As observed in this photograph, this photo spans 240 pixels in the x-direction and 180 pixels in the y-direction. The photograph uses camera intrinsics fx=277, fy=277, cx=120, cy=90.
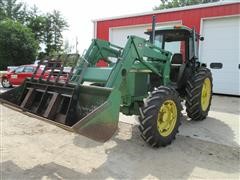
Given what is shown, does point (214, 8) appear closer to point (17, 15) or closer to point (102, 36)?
point (102, 36)

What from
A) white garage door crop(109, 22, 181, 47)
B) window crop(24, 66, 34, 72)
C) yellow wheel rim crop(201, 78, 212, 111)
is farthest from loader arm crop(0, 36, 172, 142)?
window crop(24, 66, 34, 72)

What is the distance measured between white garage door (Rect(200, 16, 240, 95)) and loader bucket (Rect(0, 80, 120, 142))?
8126 mm

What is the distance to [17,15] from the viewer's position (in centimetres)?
4631

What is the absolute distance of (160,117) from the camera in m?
4.46

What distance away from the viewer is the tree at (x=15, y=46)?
99.5ft

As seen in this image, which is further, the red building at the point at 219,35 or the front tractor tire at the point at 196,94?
the red building at the point at 219,35

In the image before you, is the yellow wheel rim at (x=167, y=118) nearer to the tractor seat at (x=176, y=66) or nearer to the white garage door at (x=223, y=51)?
Result: the tractor seat at (x=176, y=66)

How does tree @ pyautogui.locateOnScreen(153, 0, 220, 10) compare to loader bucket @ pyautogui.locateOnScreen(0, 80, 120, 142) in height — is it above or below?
above

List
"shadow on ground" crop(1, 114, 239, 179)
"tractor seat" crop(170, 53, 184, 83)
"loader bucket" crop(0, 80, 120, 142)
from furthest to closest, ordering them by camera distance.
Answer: "tractor seat" crop(170, 53, 184, 83) → "shadow on ground" crop(1, 114, 239, 179) → "loader bucket" crop(0, 80, 120, 142)

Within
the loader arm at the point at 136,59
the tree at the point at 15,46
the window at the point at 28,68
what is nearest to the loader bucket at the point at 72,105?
the loader arm at the point at 136,59

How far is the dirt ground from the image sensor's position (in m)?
3.61

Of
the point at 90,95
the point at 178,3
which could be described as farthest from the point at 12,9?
the point at 90,95

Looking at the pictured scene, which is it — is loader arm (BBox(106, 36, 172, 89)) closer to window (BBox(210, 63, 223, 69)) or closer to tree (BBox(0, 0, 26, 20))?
window (BBox(210, 63, 223, 69))

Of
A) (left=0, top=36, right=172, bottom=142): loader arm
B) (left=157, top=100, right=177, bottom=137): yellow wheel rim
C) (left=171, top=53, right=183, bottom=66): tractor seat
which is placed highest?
(left=171, top=53, right=183, bottom=66): tractor seat
